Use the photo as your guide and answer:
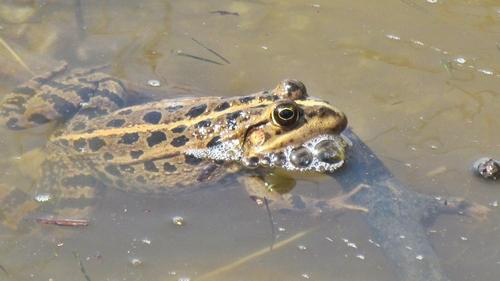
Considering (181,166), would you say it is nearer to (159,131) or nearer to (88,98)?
(159,131)

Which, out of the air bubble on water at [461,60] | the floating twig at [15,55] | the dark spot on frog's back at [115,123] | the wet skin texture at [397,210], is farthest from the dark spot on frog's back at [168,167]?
the air bubble on water at [461,60]

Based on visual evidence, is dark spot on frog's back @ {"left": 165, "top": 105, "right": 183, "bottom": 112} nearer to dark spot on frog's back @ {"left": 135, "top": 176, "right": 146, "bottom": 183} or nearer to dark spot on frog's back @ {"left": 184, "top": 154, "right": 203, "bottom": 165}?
dark spot on frog's back @ {"left": 184, "top": 154, "right": 203, "bottom": 165}

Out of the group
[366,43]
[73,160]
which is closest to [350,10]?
[366,43]

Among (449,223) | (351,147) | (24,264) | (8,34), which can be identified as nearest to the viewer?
(24,264)

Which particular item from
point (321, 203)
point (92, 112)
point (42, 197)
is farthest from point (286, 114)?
point (42, 197)

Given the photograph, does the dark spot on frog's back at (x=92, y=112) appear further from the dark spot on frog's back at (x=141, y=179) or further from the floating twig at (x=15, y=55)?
the floating twig at (x=15, y=55)

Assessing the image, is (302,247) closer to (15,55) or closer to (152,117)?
(152,117)

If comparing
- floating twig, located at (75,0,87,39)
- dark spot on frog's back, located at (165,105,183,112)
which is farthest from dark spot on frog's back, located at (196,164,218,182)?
floating twig, located at (75,0,87,39)
